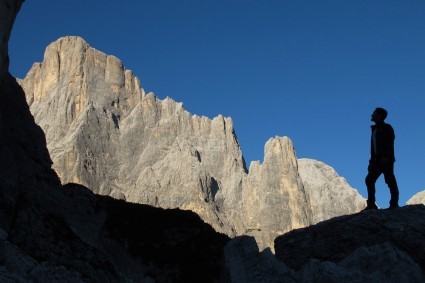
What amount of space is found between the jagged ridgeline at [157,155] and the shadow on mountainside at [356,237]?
123152 millimetres

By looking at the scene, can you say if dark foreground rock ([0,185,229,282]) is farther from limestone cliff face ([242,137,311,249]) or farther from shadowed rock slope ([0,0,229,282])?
limestone cliff face ([242,137,311,249])

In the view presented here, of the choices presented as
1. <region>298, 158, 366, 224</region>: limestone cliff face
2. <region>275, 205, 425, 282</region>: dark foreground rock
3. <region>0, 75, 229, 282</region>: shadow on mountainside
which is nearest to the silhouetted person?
<region>275, 205, 425, 282</region>: dark foreground rock

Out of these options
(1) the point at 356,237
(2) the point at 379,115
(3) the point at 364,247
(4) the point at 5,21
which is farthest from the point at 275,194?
(4) the point at 5,21

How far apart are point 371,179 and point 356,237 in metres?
1.74

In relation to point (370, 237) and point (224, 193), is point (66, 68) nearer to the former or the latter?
point (224, 193)

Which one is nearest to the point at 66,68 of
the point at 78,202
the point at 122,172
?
the point at 122,172

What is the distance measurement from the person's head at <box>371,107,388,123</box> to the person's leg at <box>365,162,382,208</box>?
38.6 inches

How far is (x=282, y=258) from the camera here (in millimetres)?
12852

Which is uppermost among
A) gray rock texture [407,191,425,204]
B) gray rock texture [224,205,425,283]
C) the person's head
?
gray rock texture [407,191,425,204]

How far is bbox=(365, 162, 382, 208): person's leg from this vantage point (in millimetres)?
13500

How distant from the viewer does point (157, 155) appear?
524 feet

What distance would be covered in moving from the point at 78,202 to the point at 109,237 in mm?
1194

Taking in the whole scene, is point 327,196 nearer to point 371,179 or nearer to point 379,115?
point 371,179

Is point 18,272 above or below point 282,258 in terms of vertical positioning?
below
